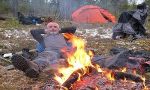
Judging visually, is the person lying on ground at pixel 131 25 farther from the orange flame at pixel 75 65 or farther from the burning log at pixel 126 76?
the burning log at pixel 126 76

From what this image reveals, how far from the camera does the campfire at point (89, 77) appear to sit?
605cm

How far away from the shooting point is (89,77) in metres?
6.46

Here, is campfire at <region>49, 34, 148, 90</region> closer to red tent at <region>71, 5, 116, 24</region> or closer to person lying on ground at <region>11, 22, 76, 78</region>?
person lying on ground at <region>11, 22, 76, 78</region>

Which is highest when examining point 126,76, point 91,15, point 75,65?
point 75,65

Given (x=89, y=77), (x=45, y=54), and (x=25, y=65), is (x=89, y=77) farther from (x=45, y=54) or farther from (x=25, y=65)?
(x=45, y=54)

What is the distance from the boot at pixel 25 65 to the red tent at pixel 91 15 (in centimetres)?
1484

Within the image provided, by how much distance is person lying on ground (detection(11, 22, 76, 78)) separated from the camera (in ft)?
23.6

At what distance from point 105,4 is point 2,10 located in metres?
8.54

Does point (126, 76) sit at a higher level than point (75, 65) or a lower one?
lower

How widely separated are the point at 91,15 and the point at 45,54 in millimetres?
14259

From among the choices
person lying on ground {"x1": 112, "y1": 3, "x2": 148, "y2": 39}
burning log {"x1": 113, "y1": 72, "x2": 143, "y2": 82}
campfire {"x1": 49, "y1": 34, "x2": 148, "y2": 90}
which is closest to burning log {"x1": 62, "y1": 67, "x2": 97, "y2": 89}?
campfire {"x1": 49, "y1": 34, "x2": 148, "y2": 90}

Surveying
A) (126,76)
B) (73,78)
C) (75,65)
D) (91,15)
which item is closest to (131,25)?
(91,15)

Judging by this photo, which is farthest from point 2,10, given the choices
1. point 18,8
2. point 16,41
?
point 16,41

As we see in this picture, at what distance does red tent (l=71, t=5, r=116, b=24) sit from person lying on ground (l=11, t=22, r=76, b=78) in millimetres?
11922
